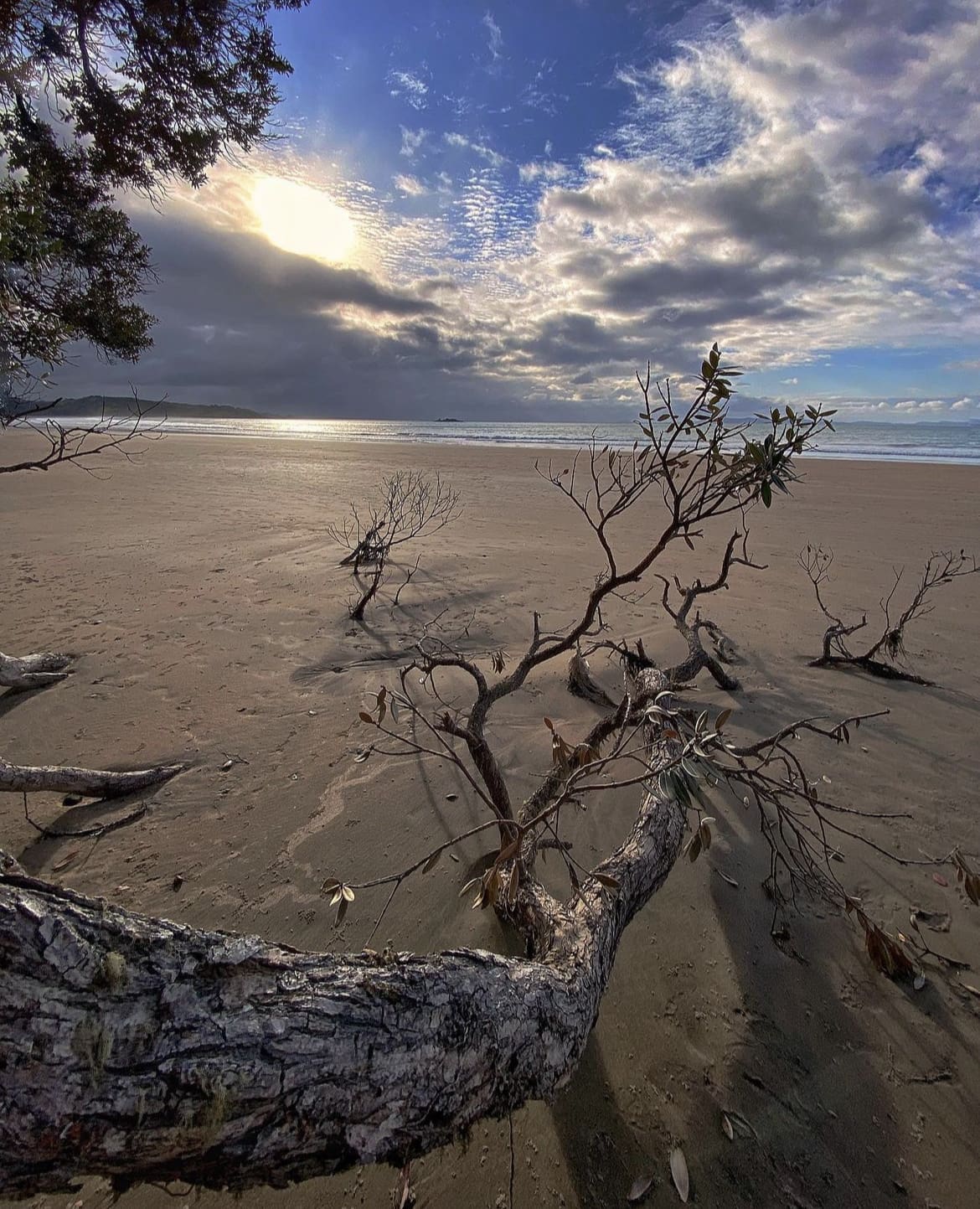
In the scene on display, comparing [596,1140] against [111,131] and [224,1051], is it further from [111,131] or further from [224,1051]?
[111,131]

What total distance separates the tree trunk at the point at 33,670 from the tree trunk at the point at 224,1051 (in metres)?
4.33

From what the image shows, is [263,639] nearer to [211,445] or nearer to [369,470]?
[369,470]

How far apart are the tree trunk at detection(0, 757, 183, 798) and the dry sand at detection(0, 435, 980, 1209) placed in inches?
7.1

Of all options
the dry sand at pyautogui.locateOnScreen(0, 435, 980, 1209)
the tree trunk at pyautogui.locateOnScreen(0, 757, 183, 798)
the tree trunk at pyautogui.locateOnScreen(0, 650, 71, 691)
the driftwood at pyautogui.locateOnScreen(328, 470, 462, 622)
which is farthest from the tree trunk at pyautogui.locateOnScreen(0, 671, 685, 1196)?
the driftwood at pyautogui.locateOnScreen(328, 470, 462, 622)

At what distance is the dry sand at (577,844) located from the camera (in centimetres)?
183

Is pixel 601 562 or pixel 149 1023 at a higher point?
pixel 149 1023

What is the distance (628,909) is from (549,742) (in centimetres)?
192

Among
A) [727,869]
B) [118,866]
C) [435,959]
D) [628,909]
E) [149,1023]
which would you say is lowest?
[118,866]

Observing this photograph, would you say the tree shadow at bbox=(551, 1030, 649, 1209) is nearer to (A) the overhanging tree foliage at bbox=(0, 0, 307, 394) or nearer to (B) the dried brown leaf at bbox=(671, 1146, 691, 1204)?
(B) the dried brown leaf at bbox=(671, 1146, 691, 1204)

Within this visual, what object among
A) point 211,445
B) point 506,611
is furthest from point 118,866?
point 211,445

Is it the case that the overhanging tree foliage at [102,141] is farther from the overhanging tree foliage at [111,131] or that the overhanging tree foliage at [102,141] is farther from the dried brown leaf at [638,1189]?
the dried brown leaf at [638,1189]

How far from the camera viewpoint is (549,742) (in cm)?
416

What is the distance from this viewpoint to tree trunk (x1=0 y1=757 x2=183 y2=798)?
9.96 feet

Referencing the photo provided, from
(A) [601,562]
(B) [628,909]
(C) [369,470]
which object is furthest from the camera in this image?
(C) [369,470]
